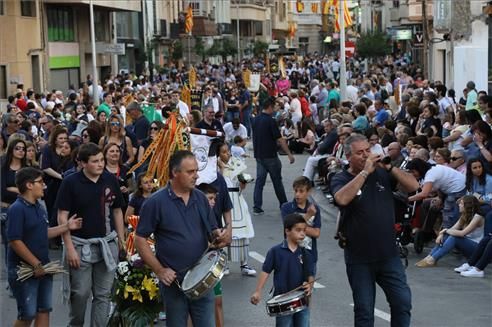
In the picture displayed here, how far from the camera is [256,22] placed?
93125mm

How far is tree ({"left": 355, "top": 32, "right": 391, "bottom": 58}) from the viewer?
60.2m

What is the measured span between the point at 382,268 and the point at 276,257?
94 cm

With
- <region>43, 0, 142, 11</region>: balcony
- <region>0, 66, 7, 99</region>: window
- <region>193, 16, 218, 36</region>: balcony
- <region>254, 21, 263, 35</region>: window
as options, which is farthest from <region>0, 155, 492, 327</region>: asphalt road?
<region>254, 21, 263, 35</region>: window

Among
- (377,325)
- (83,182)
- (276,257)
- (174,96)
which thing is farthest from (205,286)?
(174,96)

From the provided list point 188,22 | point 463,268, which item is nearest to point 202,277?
point 463,268

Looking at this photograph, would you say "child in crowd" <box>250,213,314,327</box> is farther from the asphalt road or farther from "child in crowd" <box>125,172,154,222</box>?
"child in crowd" <box>125,172,154,222</box>

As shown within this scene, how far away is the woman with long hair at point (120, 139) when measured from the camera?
15.1 metres

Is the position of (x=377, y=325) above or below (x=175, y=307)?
below

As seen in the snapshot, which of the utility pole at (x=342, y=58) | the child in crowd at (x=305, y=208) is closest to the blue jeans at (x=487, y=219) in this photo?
the child in crowd at (x=305, y=208)

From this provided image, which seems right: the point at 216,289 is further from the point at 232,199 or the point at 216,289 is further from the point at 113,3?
the point at 113,3

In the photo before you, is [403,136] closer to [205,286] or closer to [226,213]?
[226,213]

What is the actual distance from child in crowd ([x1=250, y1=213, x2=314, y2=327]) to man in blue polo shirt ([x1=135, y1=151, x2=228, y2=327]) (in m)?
1.06

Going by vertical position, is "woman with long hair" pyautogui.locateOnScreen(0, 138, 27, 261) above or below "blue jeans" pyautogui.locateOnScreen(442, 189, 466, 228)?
above

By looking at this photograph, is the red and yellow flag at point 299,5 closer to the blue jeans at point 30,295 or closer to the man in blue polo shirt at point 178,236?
Result: the blue jeans at point 30,295
